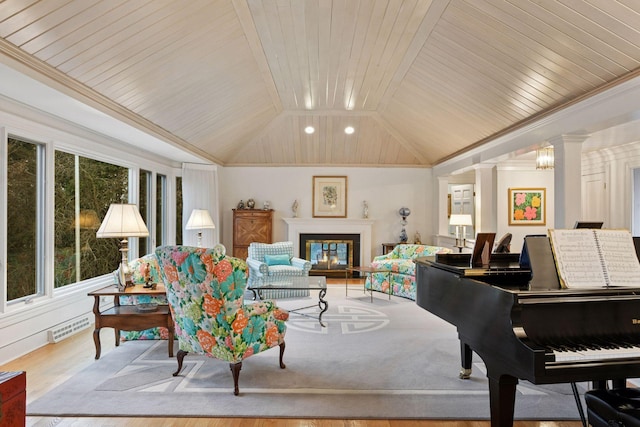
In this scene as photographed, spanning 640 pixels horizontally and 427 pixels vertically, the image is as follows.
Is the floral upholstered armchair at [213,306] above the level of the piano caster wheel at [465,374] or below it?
above

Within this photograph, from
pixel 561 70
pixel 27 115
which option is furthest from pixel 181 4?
pixel 561 70

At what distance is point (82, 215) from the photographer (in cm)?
494

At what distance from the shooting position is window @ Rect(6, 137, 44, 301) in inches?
150

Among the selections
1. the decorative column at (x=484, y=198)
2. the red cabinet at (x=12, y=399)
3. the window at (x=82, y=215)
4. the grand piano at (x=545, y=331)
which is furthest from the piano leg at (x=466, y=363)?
the window at (x=82, y=215)

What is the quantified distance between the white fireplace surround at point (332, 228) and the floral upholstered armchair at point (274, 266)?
5.46 feet

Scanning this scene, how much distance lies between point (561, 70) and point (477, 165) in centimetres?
304

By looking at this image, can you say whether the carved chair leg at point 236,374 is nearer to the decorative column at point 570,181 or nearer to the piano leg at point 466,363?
the piano leg at point 466,363

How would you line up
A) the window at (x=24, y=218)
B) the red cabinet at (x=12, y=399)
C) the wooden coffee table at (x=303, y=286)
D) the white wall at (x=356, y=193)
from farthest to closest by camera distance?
the white wall at (x=356, y=193)
the wooden coffee table at (x=303, y=286)
the window at (x=24, y=218)
the red cabinet at (x=12, y=399)

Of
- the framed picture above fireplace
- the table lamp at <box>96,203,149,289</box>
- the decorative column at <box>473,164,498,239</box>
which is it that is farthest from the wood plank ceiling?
the framed picture above fireplace

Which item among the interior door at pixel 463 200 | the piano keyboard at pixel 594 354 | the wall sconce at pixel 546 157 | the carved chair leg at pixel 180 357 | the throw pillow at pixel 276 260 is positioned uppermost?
the wall sconce at pixel 546 157

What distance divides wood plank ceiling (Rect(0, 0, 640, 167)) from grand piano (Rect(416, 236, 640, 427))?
1988mm

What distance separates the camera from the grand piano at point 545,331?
1.82 metres

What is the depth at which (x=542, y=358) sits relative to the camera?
1761mm

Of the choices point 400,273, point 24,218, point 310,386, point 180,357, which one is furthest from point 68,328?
point 400,273
